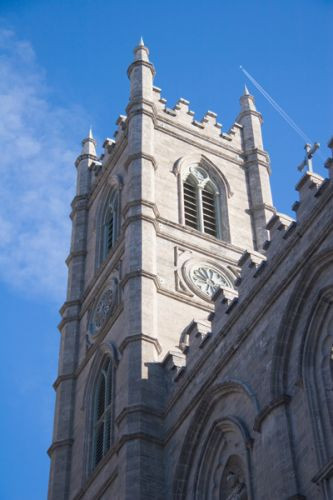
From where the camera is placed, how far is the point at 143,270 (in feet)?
94.6

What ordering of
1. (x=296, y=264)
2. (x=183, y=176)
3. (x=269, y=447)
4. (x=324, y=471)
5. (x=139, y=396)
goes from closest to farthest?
(x=324, y=471) → (x=269, y=447) → (x=296, y=264) → (x=139, y=396) → (x=183, y=176)

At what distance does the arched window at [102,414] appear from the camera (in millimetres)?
27309

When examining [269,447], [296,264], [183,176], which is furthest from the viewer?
[183,176]

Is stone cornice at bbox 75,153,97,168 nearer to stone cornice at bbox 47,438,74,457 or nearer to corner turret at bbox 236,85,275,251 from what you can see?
corner turret at bbox 236,85,275,251

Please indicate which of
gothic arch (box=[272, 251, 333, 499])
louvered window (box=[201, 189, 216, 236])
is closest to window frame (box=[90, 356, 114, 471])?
louvered window (box=[201, 189, 216, 236])

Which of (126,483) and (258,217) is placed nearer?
(126,483)

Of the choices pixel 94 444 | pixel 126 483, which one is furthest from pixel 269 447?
pixel 94 444

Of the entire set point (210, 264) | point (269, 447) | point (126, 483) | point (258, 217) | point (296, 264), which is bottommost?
point (269, 447)

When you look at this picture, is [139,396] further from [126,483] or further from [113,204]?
[113,204]

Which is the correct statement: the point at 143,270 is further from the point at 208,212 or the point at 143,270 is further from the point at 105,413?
the point at 208,212

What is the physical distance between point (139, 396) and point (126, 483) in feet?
8.06

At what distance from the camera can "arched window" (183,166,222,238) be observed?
33.6 metres

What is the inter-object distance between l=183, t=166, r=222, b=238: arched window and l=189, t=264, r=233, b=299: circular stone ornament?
1962mm

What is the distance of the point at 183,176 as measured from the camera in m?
34.7
